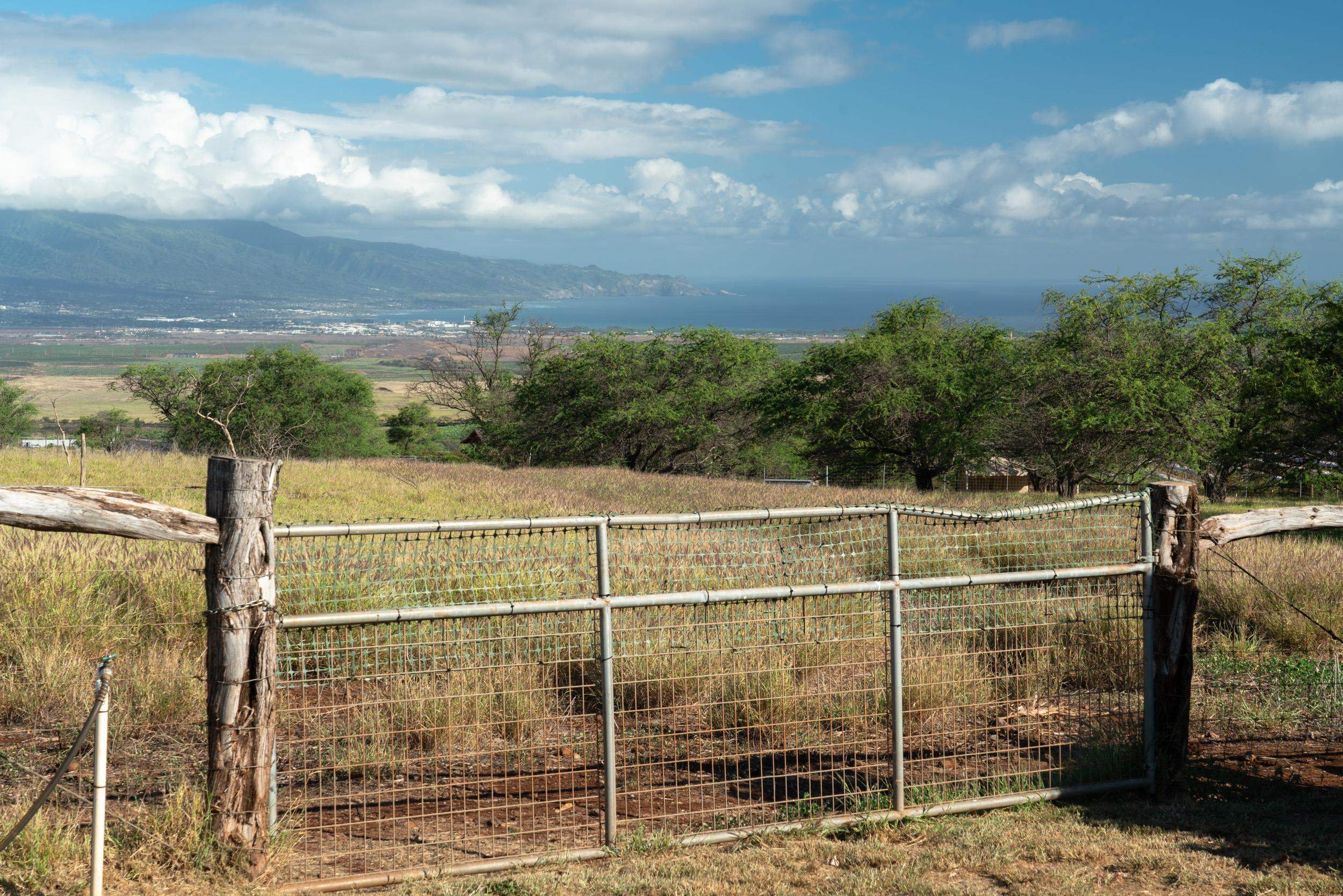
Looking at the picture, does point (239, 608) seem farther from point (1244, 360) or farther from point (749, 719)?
point (1244, 360)

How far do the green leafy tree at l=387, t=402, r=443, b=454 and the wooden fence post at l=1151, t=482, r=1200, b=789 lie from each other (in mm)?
76493

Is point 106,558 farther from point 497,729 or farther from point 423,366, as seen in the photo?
point 423,366

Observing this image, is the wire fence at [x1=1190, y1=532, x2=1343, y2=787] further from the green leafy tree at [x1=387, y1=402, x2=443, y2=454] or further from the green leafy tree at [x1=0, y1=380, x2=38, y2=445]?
the green leafy tree at [x1=0, y1=380, x2=38, y2=445]

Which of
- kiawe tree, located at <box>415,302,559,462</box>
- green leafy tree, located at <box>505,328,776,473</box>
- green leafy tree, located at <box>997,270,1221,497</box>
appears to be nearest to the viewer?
green leafy tree, located at <box>997,270,1221,497</box>

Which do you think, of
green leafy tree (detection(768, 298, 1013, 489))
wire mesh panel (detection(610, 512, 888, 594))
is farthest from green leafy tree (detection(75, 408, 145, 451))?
wire mesh panel (detection(610, 512, 888, 594))

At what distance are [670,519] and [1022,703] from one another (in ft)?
11.4

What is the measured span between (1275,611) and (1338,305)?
18645 millimetres

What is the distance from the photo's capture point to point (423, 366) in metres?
64.2

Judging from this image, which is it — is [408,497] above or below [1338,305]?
below

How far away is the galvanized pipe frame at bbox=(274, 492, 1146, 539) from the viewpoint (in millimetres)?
4605

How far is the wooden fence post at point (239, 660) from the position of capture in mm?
4516

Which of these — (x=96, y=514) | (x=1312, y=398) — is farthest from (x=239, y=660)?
(x=1312, y=398)

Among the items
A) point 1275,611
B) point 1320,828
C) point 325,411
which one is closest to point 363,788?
point 1320,828

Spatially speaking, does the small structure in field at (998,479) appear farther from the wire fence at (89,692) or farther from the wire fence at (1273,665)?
the wire fence at (89,692)
